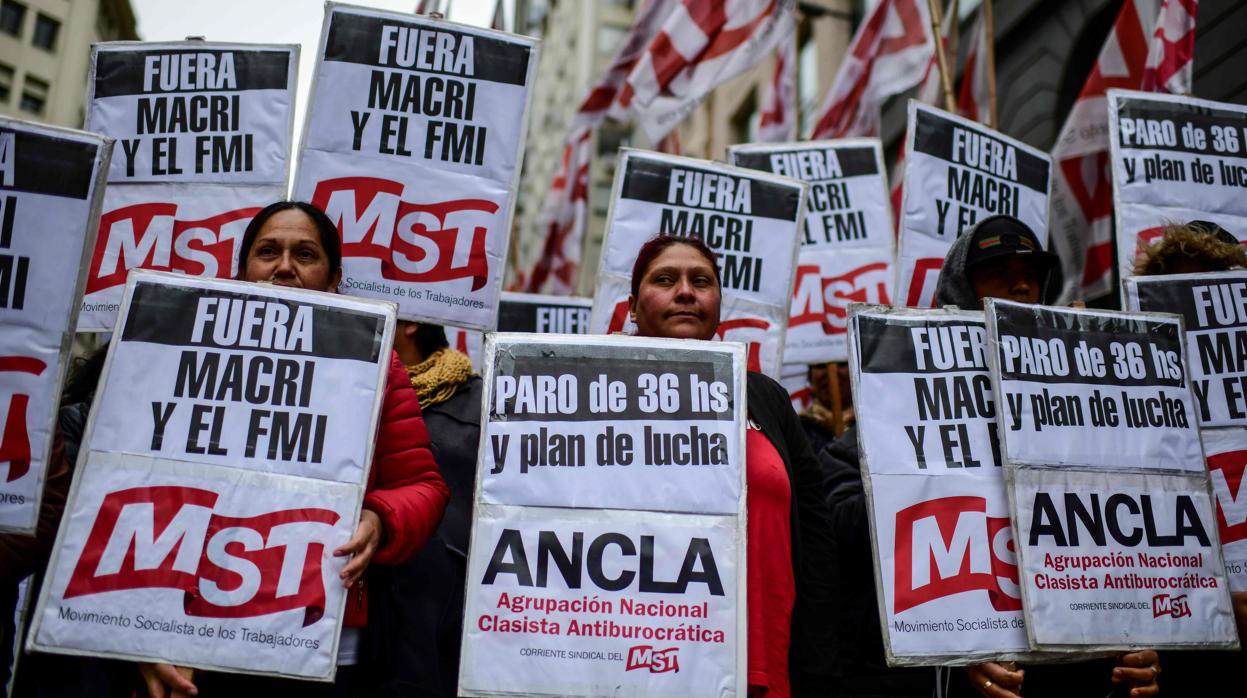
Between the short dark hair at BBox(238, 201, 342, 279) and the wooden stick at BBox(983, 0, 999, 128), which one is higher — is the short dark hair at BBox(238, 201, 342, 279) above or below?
below

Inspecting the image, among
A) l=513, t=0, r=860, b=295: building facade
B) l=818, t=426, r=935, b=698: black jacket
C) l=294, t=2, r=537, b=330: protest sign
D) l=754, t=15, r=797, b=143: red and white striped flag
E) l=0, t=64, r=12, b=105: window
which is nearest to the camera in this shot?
l=818, t=426, r=935, b=698: black jacket

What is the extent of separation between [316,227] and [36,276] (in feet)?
2.37

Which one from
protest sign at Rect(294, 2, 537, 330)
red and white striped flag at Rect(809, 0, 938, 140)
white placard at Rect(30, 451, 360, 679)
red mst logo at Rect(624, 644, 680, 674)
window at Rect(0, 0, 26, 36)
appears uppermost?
window at Rect(0, 0, 26, 36)

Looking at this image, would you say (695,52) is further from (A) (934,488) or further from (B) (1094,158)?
(A) (934,488)

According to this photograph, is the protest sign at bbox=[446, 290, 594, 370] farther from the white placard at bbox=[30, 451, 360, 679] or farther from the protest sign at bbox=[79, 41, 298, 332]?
the white placard at bbox=[30, 451, 360, 679]

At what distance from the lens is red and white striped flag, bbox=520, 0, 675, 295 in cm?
857

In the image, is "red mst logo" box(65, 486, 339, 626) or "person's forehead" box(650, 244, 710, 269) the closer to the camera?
"red mst logo" box(65, 486, 339, 626)

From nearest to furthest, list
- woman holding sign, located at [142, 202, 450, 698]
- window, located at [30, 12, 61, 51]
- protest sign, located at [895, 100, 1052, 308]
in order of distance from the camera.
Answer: woman holding sign, located at [142, 202, 450, 698], protest sign, located at [895, 100, 1052, 308], window, located at [30, 12, 61, 51]

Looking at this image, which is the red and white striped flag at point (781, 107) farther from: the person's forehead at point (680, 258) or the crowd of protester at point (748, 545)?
the person's forehead at point (680, 258)

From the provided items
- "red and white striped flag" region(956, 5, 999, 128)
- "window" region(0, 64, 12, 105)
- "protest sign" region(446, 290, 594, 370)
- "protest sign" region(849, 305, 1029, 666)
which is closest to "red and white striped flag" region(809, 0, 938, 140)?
"red and white striped flag" region(956, 5, 999, 128)

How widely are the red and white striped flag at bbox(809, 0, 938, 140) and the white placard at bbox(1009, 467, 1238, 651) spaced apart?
15.4ft

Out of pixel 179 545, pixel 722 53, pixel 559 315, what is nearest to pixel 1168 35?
pixel 722 53

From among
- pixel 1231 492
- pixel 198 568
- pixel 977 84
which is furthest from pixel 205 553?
pixel 977 84

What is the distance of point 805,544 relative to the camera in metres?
2.78
